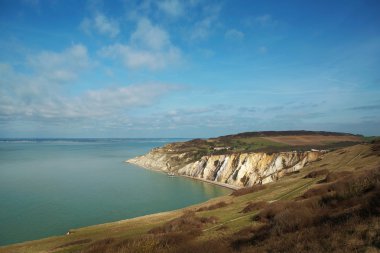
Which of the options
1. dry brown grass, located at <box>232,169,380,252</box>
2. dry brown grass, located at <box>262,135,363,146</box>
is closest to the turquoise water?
dry brown grass, located at <box>232,169,380,252</box>

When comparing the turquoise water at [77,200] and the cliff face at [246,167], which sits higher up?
the cliff face at [246,167]

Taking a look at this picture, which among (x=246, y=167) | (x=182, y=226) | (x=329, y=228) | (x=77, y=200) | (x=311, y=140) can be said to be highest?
(x=311, y=140)

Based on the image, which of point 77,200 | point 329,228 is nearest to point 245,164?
point 77,200

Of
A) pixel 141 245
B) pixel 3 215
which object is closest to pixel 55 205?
pixel 3 215

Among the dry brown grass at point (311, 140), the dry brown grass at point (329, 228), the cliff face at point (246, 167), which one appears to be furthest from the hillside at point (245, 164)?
the dry brown grass at point (329, 228)

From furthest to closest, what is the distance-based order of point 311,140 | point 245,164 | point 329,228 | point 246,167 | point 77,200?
1. point 311,140
2. point 245,164
3. point 246,167
4. point 77,200
5. point 329,228

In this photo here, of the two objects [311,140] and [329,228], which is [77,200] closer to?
[329,228]

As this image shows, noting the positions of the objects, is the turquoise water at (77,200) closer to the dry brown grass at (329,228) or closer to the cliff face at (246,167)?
the cliff face at (246,167)

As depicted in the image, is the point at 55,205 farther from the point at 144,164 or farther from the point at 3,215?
the point at 144,164

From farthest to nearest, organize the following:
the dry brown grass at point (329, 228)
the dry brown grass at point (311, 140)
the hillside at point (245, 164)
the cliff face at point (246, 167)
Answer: the dry brown grass at point (311, 140), the hillside at point (245, 164), the cliff face at point (246, 167), the dry brown grass at point (329, 228)
